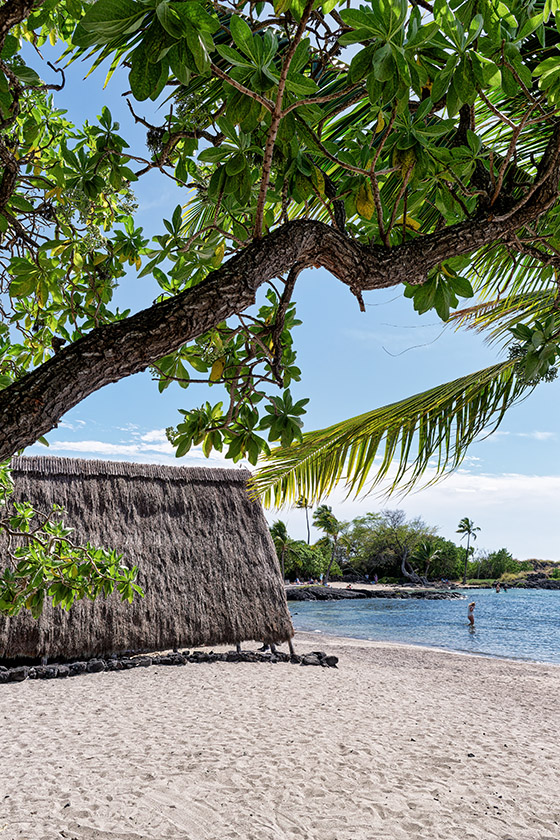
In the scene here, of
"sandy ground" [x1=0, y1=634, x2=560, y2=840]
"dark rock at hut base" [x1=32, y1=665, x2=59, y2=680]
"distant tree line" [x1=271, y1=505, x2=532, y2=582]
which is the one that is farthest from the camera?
"distant tree line" [x1=271, y1=505, x2=532, y2=582]

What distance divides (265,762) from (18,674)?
3597mm

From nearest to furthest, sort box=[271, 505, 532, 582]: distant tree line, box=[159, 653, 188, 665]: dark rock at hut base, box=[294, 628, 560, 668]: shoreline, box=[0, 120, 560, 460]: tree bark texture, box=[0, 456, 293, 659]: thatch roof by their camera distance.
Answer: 1. box=[0, 120, 560, 460]: tree bark texture
2. box=[0, 456, 293, 659]: thatch roof
3. box=[159, 653, 188, 665]: dark rock at hut base
4. box=[294, 628, 560, 668]: shoreline
5. box=[271, 505, 532, 582]: distant tree line

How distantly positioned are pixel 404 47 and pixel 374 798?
3466 millimetres

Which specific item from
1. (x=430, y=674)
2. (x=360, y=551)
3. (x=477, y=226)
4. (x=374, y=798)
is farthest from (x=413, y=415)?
(x=360, y=551)

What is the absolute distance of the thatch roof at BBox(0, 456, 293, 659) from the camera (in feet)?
21.7

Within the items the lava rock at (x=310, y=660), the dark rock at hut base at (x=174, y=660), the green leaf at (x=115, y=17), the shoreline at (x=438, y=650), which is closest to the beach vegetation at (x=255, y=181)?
the green leaf at (x=115, y=17)

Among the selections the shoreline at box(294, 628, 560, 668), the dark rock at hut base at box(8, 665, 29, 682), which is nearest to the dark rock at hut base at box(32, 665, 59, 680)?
the dark rock at hut base at box(8, 665, 29, 682)

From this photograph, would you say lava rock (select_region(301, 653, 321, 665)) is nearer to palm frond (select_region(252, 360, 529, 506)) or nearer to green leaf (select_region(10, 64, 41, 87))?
palm frond (select_region(252, 360, 529, 506))

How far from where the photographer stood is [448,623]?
901 inches

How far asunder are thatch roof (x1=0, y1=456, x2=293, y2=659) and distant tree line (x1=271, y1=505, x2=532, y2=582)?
33881 millimetres

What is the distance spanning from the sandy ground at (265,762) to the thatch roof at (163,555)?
23.6 inches

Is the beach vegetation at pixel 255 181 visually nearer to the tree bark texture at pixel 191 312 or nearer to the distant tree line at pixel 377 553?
the tree bark texture at pixel 191 312

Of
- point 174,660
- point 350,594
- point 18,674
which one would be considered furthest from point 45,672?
point 350,594

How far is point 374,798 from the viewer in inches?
123
